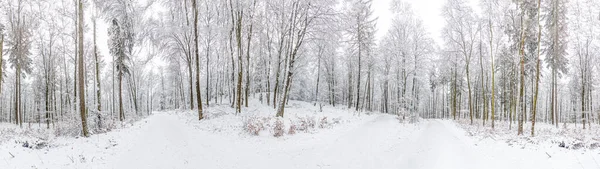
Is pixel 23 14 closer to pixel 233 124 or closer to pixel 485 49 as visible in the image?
pixel 233 124

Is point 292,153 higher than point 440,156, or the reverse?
point 292,153

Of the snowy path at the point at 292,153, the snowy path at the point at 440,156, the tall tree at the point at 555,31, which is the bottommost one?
the snowy path at the point at 440,156

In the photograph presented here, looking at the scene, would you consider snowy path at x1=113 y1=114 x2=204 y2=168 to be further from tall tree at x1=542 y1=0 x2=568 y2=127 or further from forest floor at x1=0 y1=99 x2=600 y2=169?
tall tree at x1=542 y1=0 x2=568 y2=127

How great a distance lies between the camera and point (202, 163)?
7.78 m

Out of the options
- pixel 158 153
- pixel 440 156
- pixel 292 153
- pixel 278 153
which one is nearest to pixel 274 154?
pixel 278 153

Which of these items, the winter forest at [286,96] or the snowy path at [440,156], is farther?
the winter forest at [286,96]

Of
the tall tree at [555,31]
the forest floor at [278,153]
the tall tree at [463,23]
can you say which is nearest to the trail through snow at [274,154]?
the forest floor at [278,153]

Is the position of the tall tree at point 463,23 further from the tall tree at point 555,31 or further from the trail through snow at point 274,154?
the trail through snow at point 274,154

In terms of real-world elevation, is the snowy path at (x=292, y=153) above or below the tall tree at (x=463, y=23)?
below

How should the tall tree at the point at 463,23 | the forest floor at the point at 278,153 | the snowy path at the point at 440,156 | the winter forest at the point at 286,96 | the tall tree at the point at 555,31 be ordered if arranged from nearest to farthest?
1. the forest floor at the point at 278,153
2. the snowy path at the point at 440,156
3. the winter forest at the point at 286,96
4. the tall tree at the point at 555,31
5. the tall tree at the point at 463,23

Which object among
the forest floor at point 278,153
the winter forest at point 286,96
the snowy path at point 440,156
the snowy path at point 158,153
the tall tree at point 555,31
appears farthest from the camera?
the tall tree at point 555,31

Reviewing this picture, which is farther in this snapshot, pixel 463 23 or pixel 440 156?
pixel 463 23

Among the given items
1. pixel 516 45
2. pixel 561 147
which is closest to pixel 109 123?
pixel 561 147

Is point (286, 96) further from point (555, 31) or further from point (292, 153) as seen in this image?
point (555, 31)
